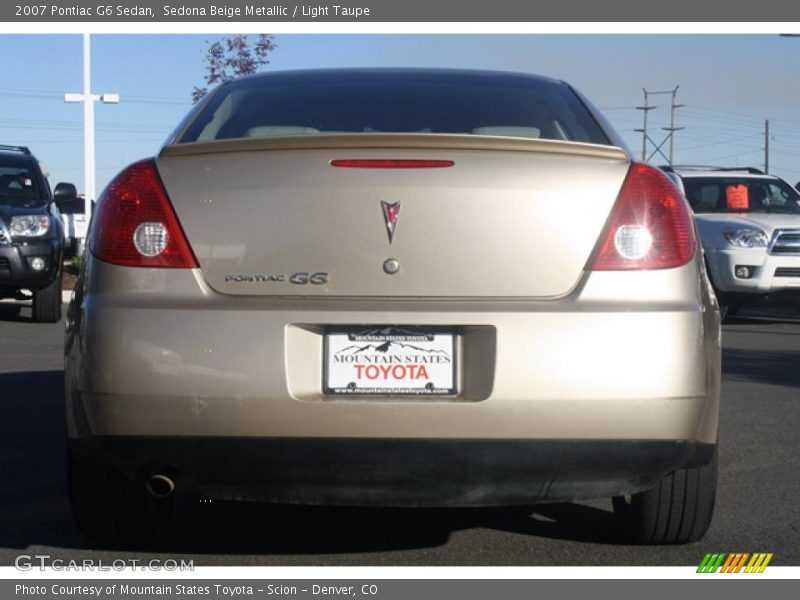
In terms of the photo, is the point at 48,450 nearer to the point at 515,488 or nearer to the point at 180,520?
the point at 180,520

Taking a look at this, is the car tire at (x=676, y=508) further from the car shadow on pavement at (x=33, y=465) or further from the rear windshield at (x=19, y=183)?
the rear windshield at (x=19, y=183)

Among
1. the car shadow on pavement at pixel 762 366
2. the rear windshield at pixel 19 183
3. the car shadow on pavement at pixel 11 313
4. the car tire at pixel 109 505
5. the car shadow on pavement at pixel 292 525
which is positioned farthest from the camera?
the car shadow on pavement at pixel 11 313

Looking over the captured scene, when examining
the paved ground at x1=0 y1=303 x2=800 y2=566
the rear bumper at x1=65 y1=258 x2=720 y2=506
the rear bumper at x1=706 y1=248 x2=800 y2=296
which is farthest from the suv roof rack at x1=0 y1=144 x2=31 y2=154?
the rear bumper at x1=65 y1=258 x2=720 y2=506

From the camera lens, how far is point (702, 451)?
157 inches

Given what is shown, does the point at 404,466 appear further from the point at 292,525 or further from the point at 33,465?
the point at 33,465

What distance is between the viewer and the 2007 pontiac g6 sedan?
3744 millimetres

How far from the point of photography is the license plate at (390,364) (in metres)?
3.76

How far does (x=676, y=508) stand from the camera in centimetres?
439

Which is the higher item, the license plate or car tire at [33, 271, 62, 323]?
the license plate

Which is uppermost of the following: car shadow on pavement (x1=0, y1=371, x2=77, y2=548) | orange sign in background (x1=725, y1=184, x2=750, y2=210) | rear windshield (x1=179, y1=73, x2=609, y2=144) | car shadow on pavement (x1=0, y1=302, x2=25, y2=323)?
rear windshield (x1=179, y1=73, x2=609, y2=144)

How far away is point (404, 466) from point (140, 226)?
1.04m

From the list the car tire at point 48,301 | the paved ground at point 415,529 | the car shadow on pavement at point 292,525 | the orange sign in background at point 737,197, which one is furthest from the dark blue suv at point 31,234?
the car shadow on pavement at point 292,525

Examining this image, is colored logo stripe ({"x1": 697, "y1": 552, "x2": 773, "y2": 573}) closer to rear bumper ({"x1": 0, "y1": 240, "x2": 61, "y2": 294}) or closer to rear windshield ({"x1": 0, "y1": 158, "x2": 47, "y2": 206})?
rear bumper ({"x1": 0, "y1": 240, "x2": 61, "y2": 294})

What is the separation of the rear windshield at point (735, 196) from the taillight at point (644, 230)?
446 inches
